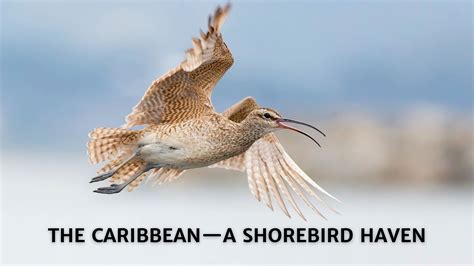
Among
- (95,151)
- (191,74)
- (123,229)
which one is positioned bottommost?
(123,229)

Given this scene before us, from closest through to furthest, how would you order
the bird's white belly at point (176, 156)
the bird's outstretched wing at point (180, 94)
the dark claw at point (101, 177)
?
the bird's white belly at point (176, 156) < the bird's outstretched wing at point (180, 94) < the dark claw at point (101, 177)

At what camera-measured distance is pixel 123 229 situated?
25.7 feet

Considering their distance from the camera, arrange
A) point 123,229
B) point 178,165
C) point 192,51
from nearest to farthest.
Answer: point 192,51 → point 178,165 → point 123,229

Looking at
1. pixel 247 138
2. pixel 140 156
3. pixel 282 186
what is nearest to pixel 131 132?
pixel 140 156

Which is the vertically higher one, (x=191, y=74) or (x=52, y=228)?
(x=191, y=74)

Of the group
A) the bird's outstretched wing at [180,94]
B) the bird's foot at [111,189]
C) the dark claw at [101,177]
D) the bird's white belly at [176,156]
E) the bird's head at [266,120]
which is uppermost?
the bird's outstretched wing at [180,94]

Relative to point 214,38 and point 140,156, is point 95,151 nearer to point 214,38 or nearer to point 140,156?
point 140,156

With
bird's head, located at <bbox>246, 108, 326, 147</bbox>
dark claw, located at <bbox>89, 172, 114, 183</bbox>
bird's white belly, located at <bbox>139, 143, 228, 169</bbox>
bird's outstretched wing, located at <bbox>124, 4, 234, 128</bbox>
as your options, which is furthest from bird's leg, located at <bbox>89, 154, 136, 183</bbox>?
bird's head, located at <bbox>246, 108, 326, 147</bbox>

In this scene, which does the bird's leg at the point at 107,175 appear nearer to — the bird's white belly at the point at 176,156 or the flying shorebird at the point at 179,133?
the flying shorebird at the point at 179,133

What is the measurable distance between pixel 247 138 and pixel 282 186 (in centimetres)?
84

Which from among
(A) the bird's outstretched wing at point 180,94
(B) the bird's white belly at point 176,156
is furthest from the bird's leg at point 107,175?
(A) the bird's outstretched wing at point 180,94

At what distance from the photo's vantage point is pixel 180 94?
7.35m

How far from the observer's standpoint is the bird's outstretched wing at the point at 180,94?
7.20 metres

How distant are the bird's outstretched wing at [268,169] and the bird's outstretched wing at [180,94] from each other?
20.3 inches
